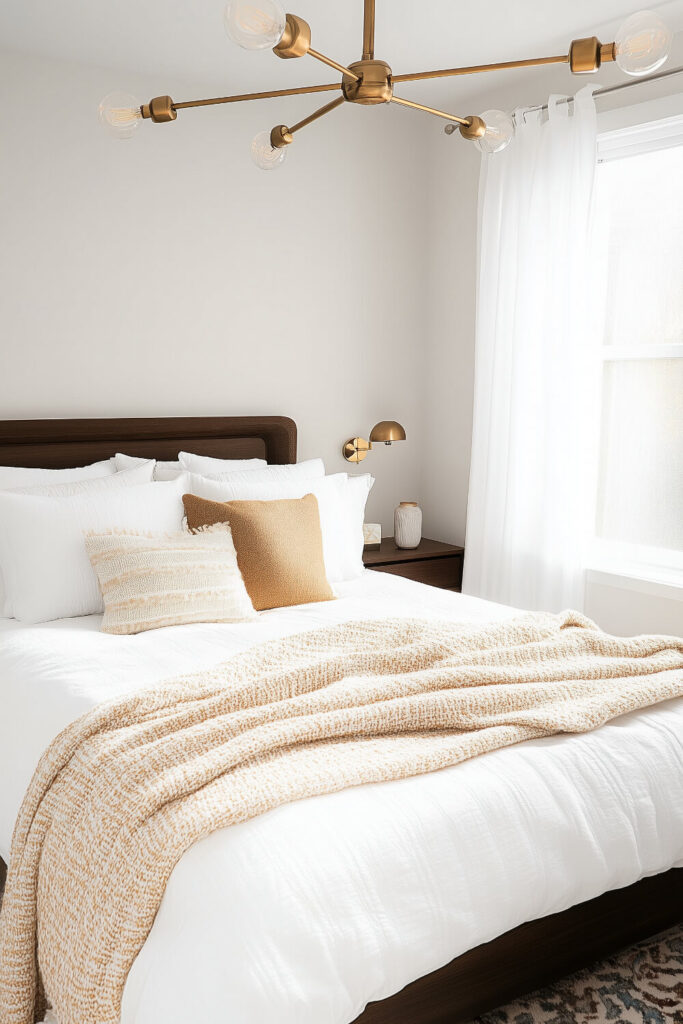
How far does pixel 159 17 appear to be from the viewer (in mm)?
2898

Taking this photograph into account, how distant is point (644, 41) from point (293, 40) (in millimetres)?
635

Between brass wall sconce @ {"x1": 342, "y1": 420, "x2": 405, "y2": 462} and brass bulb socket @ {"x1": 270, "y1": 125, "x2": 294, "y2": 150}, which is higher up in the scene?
brass bulb socket @ {"x1": 270, "y1": 125, "x2": 294, "y2": 150}

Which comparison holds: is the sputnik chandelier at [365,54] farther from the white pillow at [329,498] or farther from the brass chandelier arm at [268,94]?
the white pillow at [329,498]

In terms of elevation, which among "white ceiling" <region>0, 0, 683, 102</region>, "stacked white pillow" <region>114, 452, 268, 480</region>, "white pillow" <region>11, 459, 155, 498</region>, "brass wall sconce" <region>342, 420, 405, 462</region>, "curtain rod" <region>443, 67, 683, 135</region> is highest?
"white ceiling" <region>0, 0, 683, 102</region>

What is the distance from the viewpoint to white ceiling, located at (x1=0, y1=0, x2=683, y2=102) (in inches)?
112

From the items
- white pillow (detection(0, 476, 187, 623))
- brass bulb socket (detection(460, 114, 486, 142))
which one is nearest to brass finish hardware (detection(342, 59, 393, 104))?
brass bulb socket (detection(460, 114, 486, 142))

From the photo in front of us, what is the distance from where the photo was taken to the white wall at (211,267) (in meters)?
3.22

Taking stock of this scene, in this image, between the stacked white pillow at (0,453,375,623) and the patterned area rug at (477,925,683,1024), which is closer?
the patterned area rug at (477,925,683,1024)

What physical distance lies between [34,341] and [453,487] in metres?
2.01

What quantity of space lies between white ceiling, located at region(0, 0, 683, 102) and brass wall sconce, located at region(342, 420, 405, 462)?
1.47 metres

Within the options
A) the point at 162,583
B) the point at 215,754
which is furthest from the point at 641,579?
the point at 215,754

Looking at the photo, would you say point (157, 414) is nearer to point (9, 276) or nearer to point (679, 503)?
point (9, 276)

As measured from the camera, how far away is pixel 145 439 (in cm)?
349

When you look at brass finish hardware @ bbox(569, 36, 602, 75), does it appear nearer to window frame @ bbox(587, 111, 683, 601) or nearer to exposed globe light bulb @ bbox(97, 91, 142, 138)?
exposed globe light bulb @ bbox(97, 91, 142, 138)
